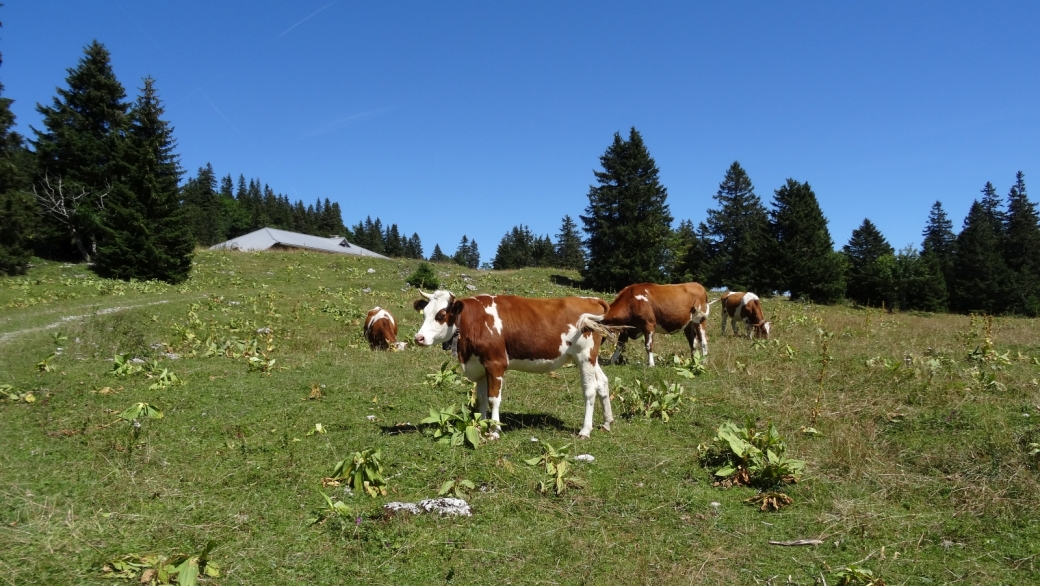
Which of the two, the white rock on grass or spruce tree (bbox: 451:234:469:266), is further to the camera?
spruce tree (bbox: 451:234:469:266)

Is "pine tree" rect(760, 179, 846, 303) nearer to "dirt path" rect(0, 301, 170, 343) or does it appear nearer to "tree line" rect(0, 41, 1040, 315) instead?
"tree line" rect(0, 41, 1040, 315)

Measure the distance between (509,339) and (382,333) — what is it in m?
10.1

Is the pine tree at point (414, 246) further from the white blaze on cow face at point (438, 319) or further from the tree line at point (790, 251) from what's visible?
the white blaze on cow face at point (438, 319)

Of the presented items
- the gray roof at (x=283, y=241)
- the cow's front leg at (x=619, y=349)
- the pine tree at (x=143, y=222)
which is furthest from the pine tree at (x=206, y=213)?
the cow's front leg at (x=619, y=349)

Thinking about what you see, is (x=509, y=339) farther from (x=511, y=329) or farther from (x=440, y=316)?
(x=440, y=316)

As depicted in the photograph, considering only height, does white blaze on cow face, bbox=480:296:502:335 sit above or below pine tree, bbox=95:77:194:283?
below

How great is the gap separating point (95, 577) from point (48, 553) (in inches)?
26.0

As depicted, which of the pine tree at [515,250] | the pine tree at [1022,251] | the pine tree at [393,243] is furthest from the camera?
the pine tree at [393,243]

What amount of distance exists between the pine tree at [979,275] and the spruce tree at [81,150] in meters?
75.4

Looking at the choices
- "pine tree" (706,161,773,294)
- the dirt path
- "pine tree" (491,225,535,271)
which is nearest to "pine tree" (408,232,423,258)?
"pine tree" (491,225,535,271)

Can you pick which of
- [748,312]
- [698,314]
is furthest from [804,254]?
[698,314]

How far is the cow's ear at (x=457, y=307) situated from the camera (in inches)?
347

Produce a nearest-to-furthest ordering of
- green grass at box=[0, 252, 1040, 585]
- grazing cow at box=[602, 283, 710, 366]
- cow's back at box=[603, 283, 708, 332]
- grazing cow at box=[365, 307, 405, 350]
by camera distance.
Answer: green grass at box=[0, 252, 1040, 585] < grazing cow at box=[602, 283, 710, 366] < cow's back at box=[603, 283, 708, 332] < grazing cow at box=[365, 307, 405, 350]

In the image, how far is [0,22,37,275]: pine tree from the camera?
29.1 m
